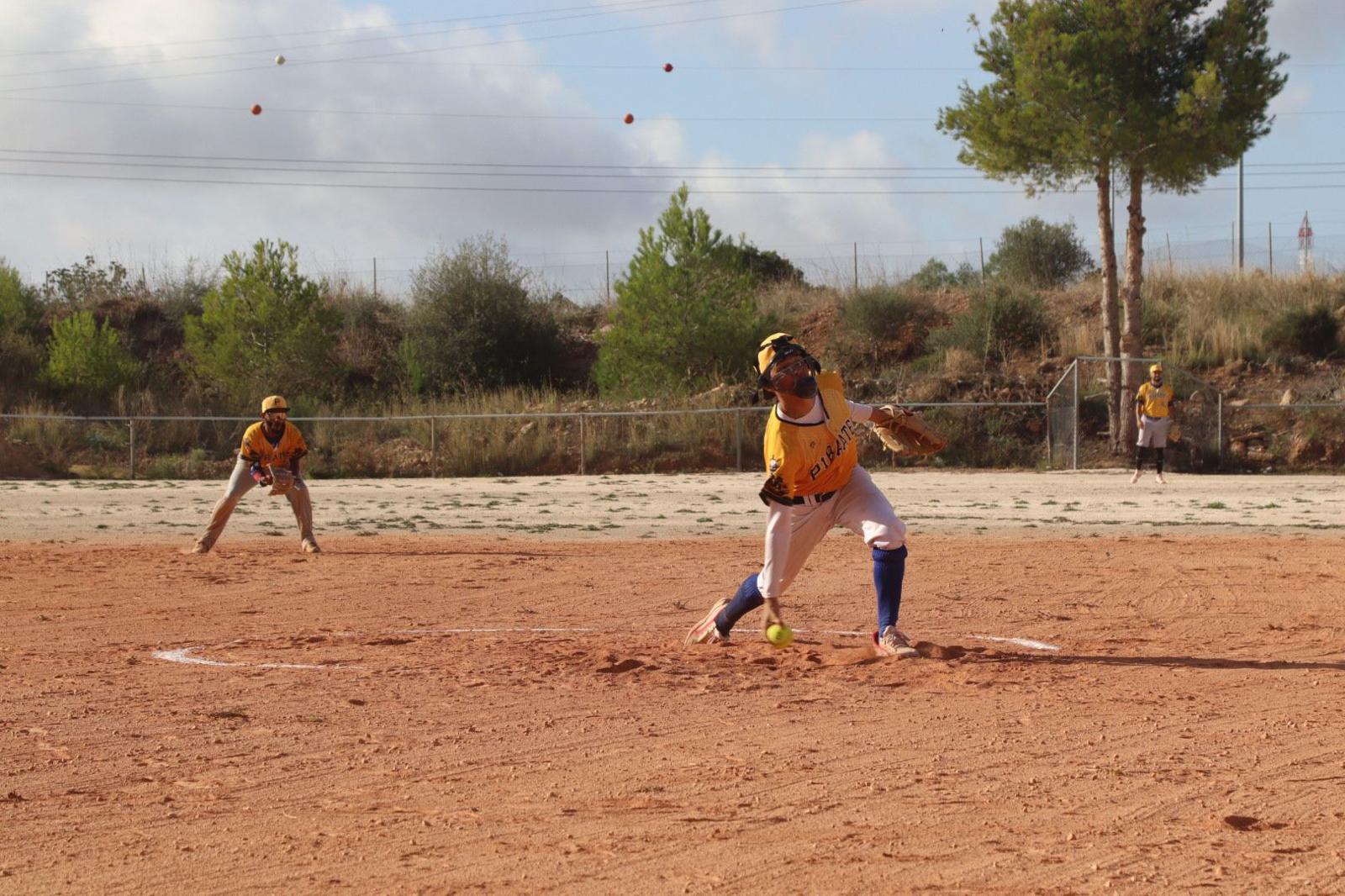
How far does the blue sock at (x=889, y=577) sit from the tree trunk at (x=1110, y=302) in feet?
82.7

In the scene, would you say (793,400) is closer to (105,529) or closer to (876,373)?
(105,529)

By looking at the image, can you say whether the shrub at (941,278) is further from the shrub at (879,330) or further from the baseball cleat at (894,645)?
the baseball cleat at (894,645)

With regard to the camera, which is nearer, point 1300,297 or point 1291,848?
point 1291,848

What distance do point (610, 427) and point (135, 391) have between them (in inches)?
657

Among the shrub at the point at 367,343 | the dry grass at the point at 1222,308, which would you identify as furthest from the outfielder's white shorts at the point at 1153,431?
the shrub at the point at 367,343

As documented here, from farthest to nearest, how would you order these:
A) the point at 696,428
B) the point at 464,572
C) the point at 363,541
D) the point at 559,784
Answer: the point at 696,428, the point at 363,541, the point at 464,572, the point at 559,784

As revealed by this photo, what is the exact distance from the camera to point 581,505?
23609mm

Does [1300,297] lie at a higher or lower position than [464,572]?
higher

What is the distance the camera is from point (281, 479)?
1534 cm

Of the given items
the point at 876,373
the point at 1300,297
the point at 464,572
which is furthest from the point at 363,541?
the point at 1300,297

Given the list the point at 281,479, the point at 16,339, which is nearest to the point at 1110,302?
the point at 281,479

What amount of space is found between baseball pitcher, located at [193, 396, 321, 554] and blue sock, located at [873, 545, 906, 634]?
8.26 m

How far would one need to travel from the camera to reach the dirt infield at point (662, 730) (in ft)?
15.8

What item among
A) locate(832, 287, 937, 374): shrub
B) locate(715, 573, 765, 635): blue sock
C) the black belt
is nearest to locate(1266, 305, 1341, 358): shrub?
Result: locate(832, 287, 937, 374): shrub
